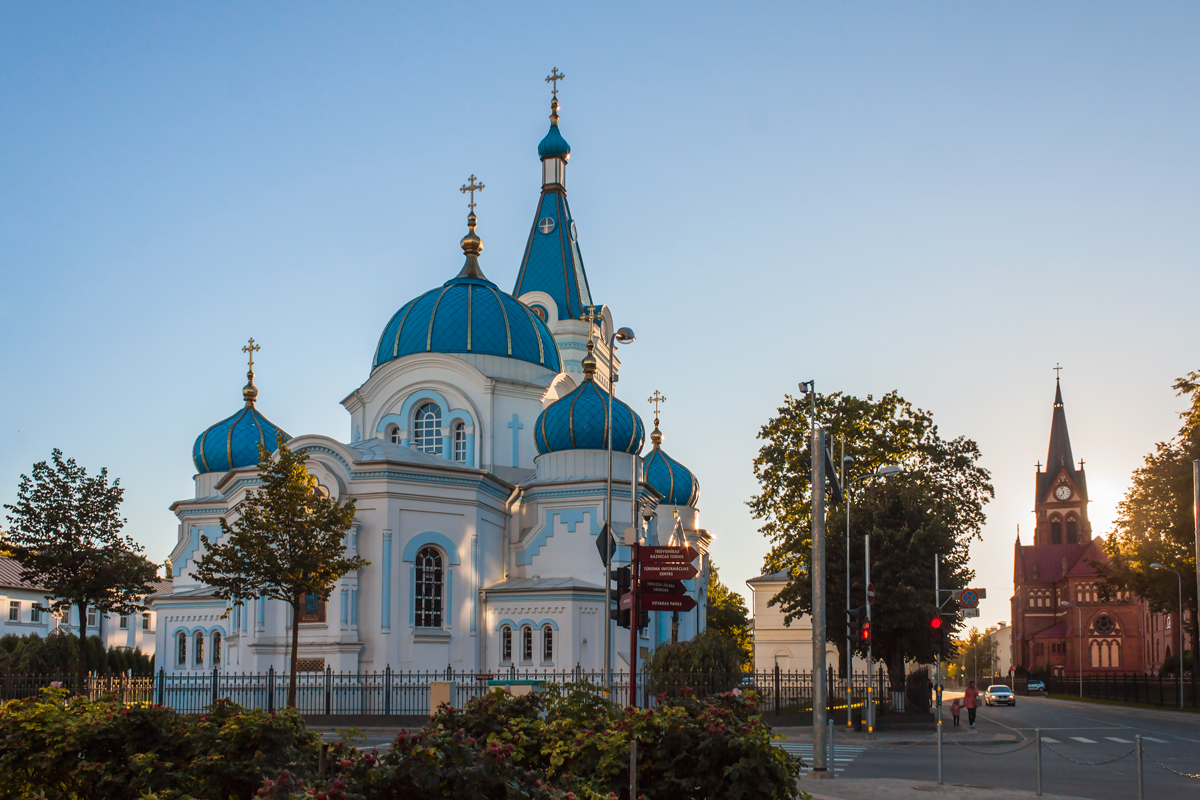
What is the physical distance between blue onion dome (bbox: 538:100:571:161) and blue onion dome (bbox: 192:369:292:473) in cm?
2073

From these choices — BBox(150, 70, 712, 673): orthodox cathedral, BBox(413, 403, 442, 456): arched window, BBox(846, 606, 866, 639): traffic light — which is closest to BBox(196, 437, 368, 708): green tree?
BBox(150, 70, 712, 673): orthodox cathedral

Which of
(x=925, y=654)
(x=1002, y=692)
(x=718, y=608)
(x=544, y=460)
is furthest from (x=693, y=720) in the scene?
(x=718, y=608)

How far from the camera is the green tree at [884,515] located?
111 ft

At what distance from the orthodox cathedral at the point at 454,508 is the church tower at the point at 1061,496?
272 ft

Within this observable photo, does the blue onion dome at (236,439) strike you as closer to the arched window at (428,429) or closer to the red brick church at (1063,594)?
the arched window at (428,429)

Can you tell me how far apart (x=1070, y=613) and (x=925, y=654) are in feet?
258

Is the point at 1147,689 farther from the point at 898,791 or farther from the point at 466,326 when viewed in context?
the point at 898,791

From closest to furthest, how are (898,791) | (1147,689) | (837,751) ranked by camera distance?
1. (898,791)
2. (837,751)
3. (1147,689)

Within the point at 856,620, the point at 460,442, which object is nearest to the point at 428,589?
the point at 460,442

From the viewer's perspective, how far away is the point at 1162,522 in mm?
42594

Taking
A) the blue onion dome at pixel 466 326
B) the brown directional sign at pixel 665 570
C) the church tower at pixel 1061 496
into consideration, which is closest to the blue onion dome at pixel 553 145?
the blue onion dome at pixel 466 326

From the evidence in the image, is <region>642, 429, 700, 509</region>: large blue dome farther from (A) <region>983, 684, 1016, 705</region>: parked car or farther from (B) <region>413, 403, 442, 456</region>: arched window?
(A) <region>983, 684, 1016, 705</region>: parked car

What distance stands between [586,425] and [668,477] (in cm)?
1121

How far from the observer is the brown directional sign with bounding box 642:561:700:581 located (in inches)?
611
